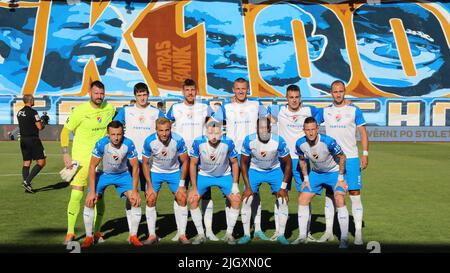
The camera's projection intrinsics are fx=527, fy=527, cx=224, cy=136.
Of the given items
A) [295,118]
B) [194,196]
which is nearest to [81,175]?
[194,196]

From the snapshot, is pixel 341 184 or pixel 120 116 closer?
pixel 341 184

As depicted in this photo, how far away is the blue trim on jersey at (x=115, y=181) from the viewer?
707 centimetres

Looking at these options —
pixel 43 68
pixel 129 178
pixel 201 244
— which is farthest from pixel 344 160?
pixel 43 68

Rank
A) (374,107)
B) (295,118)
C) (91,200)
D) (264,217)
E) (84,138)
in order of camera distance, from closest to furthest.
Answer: (91,200) < (84,138) < (295,118) < (264,217) < (374,107)

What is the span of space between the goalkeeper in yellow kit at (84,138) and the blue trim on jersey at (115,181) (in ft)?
0.96

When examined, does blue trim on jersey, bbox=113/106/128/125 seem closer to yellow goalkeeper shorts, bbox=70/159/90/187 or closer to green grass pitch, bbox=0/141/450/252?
yellow goalkeeper shorts, bbox=70/159/90/187

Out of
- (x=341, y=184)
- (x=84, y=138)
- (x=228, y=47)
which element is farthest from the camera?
(x=228, y=47)

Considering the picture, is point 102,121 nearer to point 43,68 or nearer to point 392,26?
point 43,68

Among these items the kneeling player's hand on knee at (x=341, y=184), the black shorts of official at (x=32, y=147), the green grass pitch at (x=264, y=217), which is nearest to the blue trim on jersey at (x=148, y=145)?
the green grass pitch at (x=264, y=217)

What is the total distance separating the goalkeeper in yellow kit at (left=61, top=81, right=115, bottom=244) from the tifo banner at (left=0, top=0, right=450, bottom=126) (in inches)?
977

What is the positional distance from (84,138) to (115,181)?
0.82 meters

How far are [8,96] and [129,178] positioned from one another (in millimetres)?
26365

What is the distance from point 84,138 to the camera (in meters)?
7.39

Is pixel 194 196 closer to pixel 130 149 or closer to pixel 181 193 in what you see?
pixel 181 193
